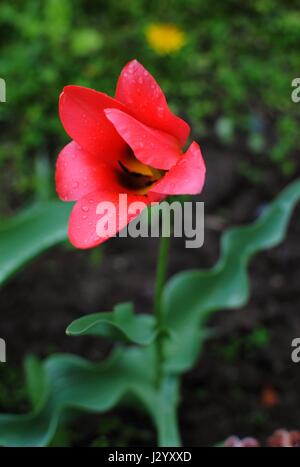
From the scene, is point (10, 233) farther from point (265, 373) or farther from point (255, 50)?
point (255, 50)

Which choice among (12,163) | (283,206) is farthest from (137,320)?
(12,163)

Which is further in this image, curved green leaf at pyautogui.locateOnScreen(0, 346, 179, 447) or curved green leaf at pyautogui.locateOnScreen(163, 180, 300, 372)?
curved green leaf at pyautogui.locateOnScreen(163, 180, 300, 372)

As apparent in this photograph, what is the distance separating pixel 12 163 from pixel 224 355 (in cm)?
93

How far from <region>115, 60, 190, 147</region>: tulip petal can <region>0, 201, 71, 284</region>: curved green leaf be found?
449 millimetres

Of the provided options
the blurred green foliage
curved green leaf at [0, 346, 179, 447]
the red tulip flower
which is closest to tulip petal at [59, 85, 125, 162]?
the red tulip flower

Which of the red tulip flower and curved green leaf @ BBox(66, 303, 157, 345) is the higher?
the red tulip flower

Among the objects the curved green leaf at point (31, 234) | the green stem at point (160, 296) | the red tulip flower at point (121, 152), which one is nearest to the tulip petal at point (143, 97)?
the red tulip flower at point (121, 152)

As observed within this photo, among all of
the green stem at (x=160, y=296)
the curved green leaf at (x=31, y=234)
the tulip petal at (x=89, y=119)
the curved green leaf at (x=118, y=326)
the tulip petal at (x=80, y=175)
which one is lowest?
the curved green leaf at (x=118, y=326)

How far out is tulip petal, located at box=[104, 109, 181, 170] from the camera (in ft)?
2.86

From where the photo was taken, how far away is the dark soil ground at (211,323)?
1.49 meters

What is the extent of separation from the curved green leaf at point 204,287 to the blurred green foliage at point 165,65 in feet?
2.17

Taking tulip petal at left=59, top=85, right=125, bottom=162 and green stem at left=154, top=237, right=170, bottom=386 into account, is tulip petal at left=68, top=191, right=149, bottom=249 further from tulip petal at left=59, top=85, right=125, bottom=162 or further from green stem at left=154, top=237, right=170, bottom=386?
green stem at left=154, top=237, right=170, bottom=386

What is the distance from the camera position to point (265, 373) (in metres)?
1.58

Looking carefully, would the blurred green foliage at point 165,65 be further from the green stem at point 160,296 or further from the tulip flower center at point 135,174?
the tulip flower center at point 135,174
